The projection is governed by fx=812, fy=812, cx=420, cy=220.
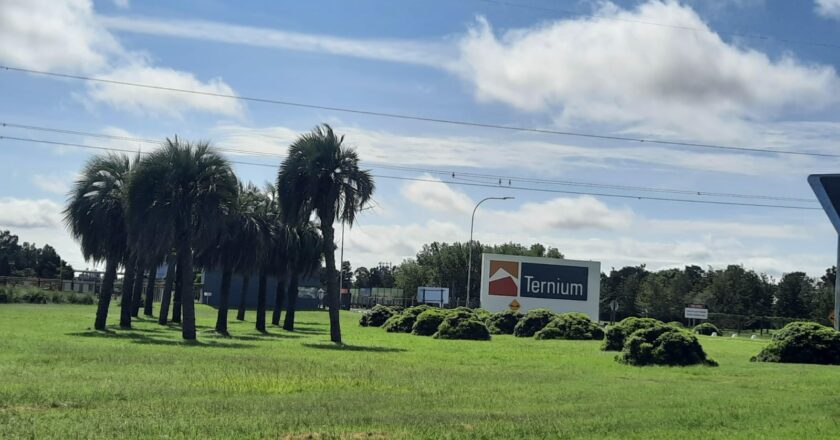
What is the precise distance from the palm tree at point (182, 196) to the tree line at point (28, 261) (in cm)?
10888

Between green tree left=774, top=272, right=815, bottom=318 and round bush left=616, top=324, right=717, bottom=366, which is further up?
green tree left=774, top=272, right=815, bottom=318

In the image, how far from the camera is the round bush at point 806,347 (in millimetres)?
25688

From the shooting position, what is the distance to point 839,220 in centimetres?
2975

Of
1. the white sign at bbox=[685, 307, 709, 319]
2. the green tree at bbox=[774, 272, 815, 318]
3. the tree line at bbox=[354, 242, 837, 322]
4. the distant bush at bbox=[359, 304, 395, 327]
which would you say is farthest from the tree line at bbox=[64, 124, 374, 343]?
the green tree at bbox=[774, 272, 815, 318]

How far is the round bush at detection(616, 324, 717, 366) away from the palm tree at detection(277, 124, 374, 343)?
13.0 metres

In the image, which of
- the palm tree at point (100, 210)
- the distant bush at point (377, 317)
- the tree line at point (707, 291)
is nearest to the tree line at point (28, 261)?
the tree line at point (707, 291)

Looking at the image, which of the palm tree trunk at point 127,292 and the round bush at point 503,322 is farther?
the round bush at point 503,322

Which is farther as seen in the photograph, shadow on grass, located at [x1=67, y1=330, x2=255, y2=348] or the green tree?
the green tree

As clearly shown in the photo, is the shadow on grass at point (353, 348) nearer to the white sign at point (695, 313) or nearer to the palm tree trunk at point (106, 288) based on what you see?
the palm tree trunk at point (106, 288)

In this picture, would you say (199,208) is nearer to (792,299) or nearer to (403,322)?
(403,322)

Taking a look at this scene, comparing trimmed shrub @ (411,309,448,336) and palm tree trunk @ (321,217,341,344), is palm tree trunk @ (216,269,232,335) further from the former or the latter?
trimmed shrub @ (411,309,448,336)

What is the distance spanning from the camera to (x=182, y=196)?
30.6 meters

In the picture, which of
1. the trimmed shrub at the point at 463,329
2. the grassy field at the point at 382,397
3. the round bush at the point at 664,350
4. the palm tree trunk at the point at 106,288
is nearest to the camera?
the grassy field at the point at 382,397

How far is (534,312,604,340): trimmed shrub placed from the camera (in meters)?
43.3
